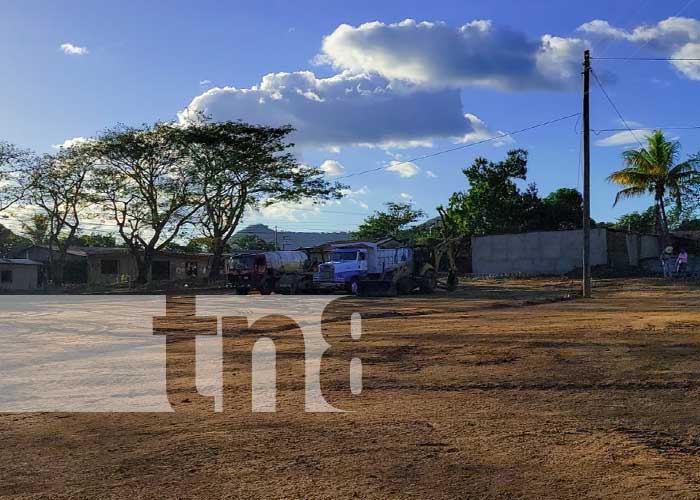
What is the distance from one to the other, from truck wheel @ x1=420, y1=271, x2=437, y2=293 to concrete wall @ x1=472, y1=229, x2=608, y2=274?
13062 millimetres

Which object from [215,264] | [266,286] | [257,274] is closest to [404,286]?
[266,286]

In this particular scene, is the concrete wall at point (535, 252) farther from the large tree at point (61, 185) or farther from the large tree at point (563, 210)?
the large tree at point (61, 185)

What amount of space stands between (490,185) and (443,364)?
42476mm

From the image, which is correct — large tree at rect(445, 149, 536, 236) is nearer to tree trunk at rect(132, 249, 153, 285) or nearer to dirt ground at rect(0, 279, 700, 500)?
tree trunk at rect(132, 249, 153, 285)

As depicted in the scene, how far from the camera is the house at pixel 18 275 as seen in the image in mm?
48625

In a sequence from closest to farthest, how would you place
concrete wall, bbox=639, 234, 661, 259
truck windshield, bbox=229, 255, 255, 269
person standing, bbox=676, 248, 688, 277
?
person standing, bbox=676, 248, 688, 277 < truck windshield, bbox=229, 255, 255, 269 < concrete wall, bbox=639, 234, 661, 259

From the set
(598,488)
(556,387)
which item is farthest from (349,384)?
(598,488)

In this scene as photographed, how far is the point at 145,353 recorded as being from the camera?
12.6 metres

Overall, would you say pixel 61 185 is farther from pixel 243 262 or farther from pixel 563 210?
pixel 563 210

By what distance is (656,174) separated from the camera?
40.6 metres

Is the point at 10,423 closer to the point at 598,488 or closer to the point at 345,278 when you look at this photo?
the point at 598,488

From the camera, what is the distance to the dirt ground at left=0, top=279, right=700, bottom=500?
4.74 metres

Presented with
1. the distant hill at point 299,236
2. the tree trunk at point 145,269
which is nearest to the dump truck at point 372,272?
the tree trunk at point 145,269

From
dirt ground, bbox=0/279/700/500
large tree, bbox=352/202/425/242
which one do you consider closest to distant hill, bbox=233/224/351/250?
large tree, bbox=352/202/425/242
